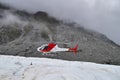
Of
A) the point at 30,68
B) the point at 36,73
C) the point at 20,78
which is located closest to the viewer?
the point at 20,78

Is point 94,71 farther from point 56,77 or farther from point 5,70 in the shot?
point 5,70

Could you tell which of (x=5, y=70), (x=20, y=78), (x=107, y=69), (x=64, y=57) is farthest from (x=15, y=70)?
(x=64, y=57)

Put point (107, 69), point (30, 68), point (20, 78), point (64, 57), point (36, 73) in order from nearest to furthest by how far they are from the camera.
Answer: point (20, 78) → point (36, 73) → point (30, 68) → point (107, 69) → point (64, 57)

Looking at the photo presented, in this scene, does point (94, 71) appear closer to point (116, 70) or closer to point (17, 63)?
point (116, 70)

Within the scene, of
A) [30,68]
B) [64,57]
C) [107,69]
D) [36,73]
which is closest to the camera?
[36,73]

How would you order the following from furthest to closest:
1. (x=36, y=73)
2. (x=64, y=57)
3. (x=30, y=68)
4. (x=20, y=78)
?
(x=64, y=57), (x=30, y=68), (x=36, y=73), (x=20, y=78)

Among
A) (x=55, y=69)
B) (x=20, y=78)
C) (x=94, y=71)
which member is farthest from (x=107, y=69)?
(x=20, y=78)

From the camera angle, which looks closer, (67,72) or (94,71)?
(67,72)

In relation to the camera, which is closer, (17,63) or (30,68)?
(30,68)
